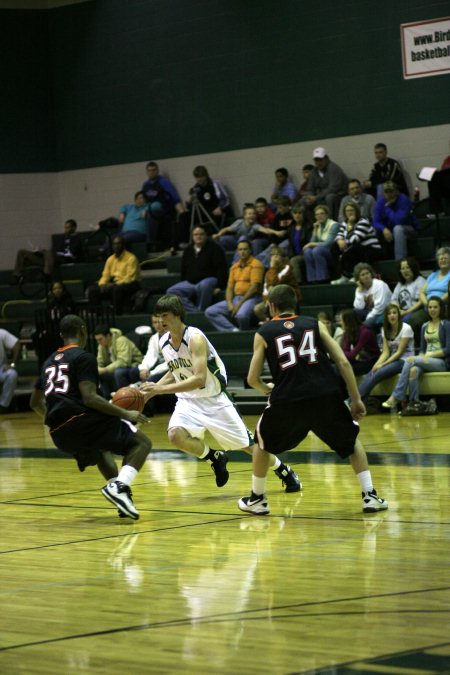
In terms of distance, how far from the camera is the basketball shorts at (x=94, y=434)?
7066mm

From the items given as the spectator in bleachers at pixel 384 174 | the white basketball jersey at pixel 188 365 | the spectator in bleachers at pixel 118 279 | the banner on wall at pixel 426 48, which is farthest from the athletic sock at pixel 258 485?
the banner on wall at pixel 426 48

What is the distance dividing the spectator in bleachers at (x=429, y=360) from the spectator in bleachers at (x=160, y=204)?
6334 mm

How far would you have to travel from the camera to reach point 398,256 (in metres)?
14.5

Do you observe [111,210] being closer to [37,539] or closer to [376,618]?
[37,539]

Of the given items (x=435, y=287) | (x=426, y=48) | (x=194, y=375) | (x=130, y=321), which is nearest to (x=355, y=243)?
(x=435, y=287)

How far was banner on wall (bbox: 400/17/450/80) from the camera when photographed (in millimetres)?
15773

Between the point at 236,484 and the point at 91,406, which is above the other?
the point at 91,406

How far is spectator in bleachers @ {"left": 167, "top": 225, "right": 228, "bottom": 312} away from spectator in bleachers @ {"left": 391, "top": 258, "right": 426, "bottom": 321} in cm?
299

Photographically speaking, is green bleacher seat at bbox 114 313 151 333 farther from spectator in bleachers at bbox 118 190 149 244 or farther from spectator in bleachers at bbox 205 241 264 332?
spectator in bleachers at bbox 118 190 149 244

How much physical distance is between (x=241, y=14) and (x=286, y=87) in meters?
1.46

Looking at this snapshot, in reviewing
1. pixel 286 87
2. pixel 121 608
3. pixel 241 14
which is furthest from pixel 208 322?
pixel 121 608

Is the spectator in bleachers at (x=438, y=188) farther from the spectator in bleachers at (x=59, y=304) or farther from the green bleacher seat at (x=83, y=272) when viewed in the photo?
the green bleacher seat at (x=83, y=272)

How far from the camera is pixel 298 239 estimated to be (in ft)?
50.1

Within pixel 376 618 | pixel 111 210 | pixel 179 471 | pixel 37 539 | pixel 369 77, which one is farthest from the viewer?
pixel 111 210
